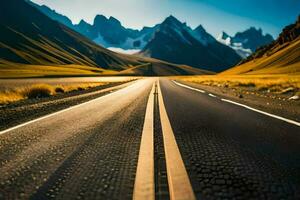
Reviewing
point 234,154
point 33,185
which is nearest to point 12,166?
point 33,185

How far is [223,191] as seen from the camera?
239cm

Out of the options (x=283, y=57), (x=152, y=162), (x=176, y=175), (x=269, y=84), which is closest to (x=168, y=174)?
(x=176, y=175)

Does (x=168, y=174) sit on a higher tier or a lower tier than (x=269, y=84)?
higher

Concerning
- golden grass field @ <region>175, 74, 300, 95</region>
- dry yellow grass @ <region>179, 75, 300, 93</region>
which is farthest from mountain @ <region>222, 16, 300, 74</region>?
golden grass field @ <region>175, 74, 300, 95</region>

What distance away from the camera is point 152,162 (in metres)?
3.22

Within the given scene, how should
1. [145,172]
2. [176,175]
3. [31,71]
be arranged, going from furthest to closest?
[31,71], [145,172], [176,175]

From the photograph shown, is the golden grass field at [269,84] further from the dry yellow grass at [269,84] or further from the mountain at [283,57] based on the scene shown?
the mountain at [283,57]

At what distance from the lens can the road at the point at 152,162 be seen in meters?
2.43

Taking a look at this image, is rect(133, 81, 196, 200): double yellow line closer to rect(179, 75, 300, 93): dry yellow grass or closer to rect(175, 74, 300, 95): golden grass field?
rect(175, 74, 300, 95): golden grass field

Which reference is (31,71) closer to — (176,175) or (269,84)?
(269,84)

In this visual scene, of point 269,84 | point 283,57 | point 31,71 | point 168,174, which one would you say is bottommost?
point 31,71

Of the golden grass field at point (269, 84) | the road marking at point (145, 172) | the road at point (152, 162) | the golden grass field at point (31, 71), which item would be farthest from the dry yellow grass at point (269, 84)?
the golden grass field at point (31, 71)

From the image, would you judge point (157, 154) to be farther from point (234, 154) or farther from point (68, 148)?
point (68, 148)

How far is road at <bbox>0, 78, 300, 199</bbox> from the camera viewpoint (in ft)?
7.97
